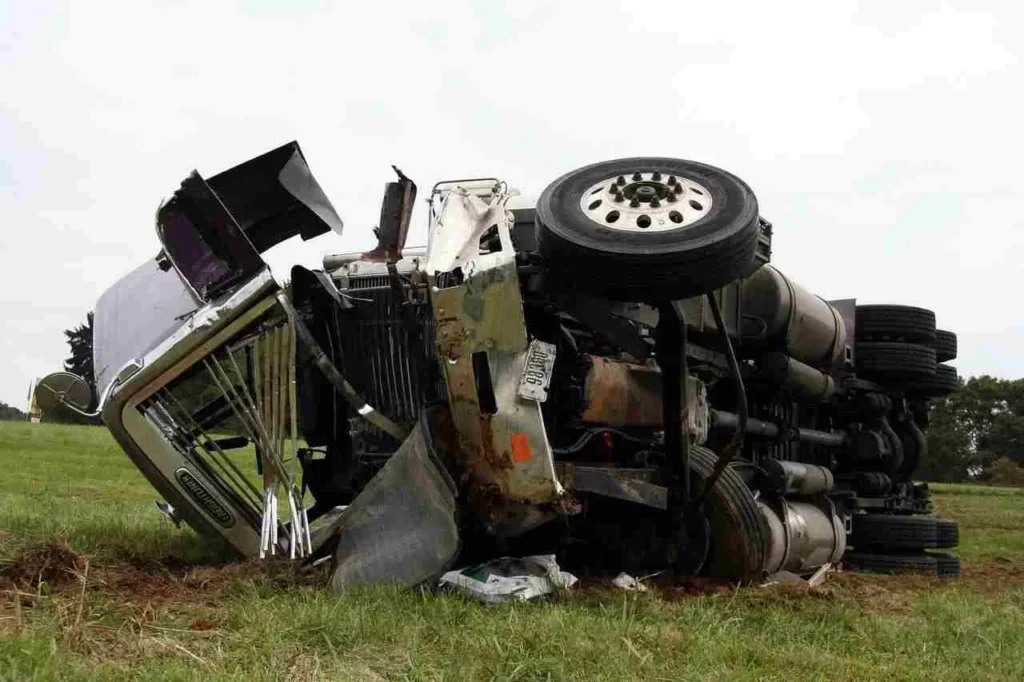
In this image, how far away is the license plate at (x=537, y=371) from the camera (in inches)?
183

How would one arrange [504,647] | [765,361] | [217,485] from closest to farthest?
[504,647] → [217,485] → [765,361]

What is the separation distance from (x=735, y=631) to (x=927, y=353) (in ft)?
19.7

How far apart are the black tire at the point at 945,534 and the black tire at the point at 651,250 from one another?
4776mm

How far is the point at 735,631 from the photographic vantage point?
3934mm

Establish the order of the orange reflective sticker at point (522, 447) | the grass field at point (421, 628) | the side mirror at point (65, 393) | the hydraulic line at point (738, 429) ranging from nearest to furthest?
the grass field at point (421, 628), the orange reflective sticker at point (522, 447), the side mirror at point (65, 393), the hydraulic line at point (738, 429)

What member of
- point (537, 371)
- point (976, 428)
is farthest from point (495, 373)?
point (976, 428)

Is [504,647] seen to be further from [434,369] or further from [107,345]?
[107,345]

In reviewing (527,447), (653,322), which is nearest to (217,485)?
(527,447)

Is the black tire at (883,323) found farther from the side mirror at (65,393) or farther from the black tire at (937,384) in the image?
the side mirror at (65,393)

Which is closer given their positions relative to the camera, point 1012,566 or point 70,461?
point 1012,566

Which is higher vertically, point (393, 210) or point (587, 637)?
point (393, 210)

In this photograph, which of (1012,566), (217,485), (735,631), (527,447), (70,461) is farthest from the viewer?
(70,461)

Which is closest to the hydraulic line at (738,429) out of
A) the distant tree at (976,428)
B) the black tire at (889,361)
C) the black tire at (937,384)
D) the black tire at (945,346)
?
the black tire at (889,361)

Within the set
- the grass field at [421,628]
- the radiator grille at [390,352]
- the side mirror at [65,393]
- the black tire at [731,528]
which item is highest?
the radiator grille at [390,352]
